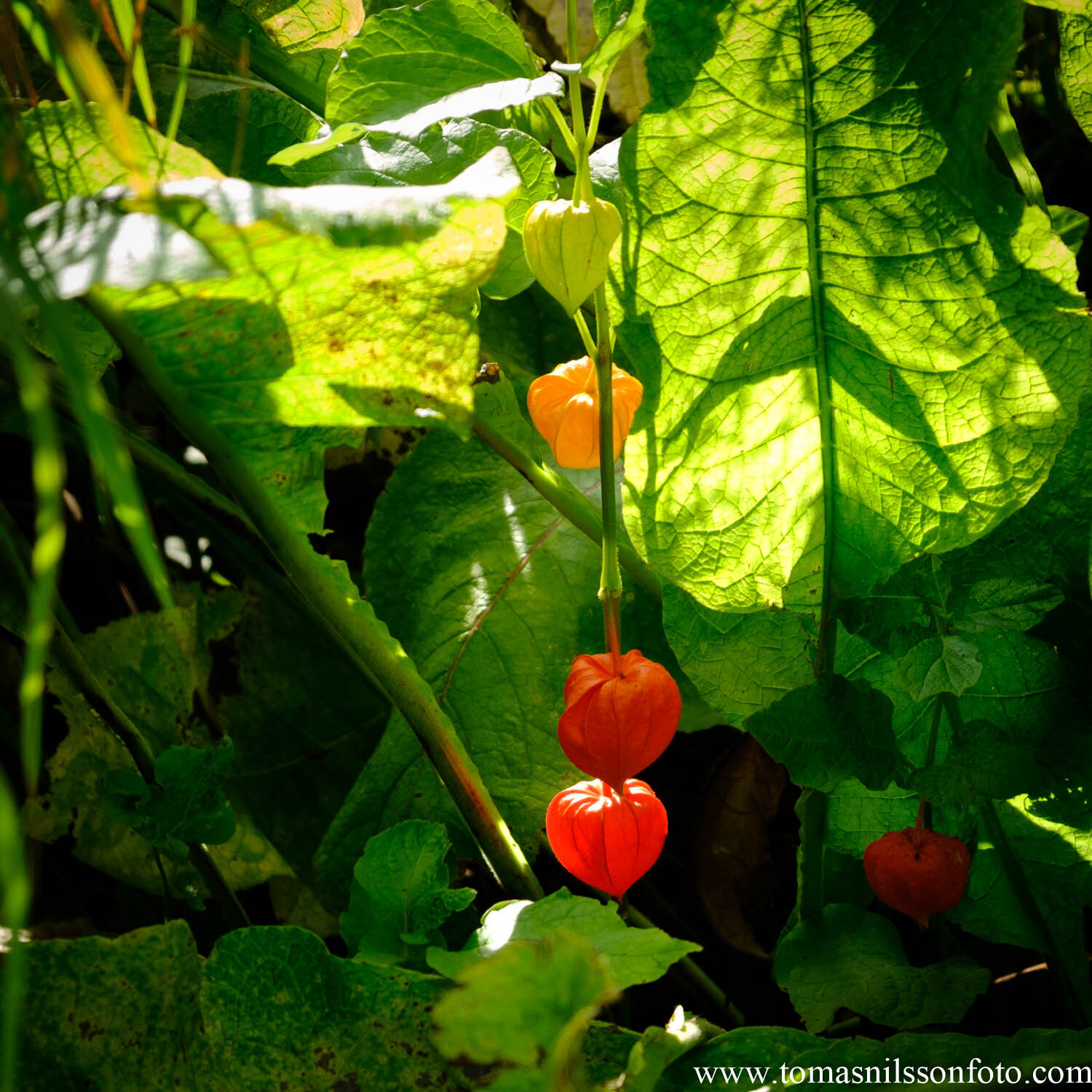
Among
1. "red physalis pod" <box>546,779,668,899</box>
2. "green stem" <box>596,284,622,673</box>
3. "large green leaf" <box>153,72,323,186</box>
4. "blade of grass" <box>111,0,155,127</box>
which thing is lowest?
"red physalis pod" <box>546,779,668,899</box>

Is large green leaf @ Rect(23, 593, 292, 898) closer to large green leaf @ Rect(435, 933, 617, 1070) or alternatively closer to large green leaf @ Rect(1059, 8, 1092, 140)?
large green leaf @ Rect(435, 933, 617, 1070)

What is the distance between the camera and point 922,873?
0.52 meters

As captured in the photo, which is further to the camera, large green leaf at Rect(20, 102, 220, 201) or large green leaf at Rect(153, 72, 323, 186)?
large green leaf at Rect(153, 72, 323, 186)

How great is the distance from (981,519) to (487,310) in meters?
0.46

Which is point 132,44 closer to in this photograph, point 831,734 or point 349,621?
point 349,621

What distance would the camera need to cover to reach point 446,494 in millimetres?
807

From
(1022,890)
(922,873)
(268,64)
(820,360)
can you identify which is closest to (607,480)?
(820,360)

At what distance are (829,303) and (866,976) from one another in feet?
1.20

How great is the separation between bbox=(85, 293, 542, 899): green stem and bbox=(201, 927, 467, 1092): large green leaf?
0.32 ft

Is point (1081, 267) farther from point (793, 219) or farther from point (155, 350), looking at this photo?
point (155, 350)

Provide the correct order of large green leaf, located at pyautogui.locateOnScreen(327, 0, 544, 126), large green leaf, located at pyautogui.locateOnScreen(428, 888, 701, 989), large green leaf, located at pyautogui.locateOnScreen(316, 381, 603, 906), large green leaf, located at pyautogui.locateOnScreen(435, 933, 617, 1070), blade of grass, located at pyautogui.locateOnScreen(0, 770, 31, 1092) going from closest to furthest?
blade of grass, located at pyautogui.locateOnScreen(0, 770, 31, 1092) → large green leaf, located at pyautogui.locateOnScreen(435, 933, 617, 1070) → large green leaf, located at pyautogui.locateOnScreen(428, 888, 701, 989) → large green leaf, located at pyautogui.locateOnScreen(327, 0, 544, 126) → large green leaf, located at pyautogui.locateOnScreen(316, 381, 603, 906)

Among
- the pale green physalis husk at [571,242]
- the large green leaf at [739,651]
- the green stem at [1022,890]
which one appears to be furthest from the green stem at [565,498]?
the green stem at [1022,890]

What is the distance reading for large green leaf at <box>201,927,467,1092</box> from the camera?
1.60 ft

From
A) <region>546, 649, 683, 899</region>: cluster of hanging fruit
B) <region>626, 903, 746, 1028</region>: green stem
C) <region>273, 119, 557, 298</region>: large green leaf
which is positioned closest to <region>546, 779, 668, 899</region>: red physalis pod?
<region>546, 649, 683, 899</region>: cluster of hanging fruit
